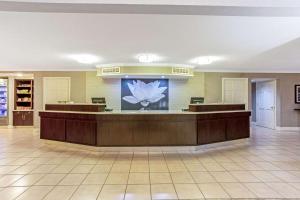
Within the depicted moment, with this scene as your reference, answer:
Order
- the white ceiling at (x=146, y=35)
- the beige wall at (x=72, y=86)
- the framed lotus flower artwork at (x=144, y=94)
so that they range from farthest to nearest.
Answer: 1. the beige wall at (x=72, y=86)
2. the framed lotus flower artwork at (x=144, y=94)
3. the white ceiling at (x=146, y=35)

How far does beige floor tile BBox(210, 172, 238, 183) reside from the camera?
360cm

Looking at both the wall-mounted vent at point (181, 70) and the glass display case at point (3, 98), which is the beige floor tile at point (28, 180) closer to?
the wall-mounted vent at point (181, 70)

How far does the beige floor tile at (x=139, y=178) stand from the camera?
352 centimetres

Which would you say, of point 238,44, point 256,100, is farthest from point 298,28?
point 256,100

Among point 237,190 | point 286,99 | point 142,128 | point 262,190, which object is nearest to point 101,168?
point 142,128

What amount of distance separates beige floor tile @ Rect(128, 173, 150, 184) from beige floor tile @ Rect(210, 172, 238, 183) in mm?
1104

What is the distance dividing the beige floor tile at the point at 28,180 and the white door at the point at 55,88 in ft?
19.3

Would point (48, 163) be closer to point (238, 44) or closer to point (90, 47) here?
point (90, 47)

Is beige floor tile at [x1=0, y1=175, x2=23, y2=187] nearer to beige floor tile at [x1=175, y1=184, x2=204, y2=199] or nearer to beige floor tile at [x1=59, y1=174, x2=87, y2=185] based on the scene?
beige floor tile at [x1=59, y1=174, x2=87, y2=185]

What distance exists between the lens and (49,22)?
3.95 metres

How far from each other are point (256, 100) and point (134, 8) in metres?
10.7

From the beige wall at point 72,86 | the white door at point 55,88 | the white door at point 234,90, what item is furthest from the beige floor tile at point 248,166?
the white door at point 55,88

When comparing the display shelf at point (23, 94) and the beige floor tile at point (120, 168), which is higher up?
the display shelf at point (23, 94)

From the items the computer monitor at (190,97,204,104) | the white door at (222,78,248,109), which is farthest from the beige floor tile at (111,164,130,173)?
the white door at (222,78,248,109)
